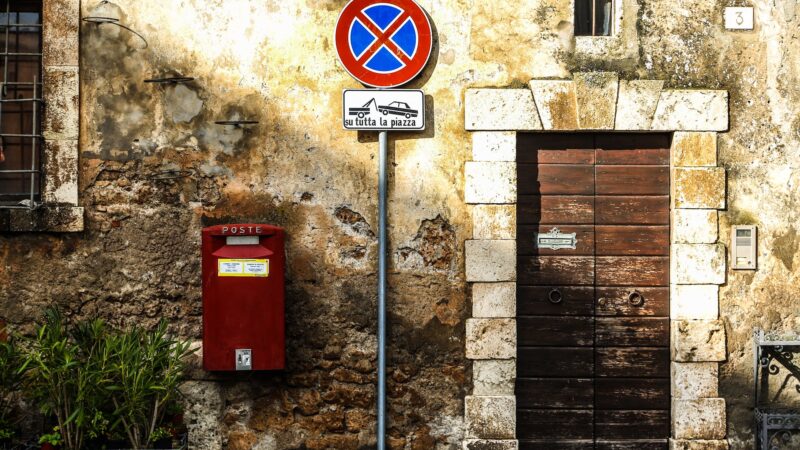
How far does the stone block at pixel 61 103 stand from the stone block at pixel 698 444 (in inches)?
174

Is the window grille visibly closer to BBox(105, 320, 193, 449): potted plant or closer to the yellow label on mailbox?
BBox(105, 320, 193, 449): potted plant

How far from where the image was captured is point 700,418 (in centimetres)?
577

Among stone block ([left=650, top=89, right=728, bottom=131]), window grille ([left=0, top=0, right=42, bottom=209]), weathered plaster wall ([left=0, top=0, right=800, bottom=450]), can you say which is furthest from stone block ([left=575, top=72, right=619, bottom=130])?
window grille ([left=0, top=0, right=42, bottom=209])

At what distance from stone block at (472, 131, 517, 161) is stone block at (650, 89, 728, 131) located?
3.09 feet

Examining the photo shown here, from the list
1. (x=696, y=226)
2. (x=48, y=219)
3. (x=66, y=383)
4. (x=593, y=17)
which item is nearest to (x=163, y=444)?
(x=66, y=383)

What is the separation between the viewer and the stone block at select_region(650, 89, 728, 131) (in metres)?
5.77

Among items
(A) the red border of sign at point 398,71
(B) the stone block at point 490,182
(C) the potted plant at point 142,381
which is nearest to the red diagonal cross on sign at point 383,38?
(A) the red border of sign at point 398,71

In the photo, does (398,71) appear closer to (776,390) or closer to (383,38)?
(383,38)

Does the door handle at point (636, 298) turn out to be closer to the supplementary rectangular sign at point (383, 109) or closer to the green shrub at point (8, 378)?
the supplementary rectangular sign at point (383, 109)

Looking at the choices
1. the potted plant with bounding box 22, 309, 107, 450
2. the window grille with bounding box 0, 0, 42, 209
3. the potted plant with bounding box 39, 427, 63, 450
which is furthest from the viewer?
the window grille with bounding box 0, 0, 42, 209

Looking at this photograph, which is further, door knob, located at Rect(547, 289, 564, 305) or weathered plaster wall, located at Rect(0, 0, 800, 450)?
door knob, located at Rect(547, 289, 564, 305)

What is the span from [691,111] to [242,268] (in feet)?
10.1

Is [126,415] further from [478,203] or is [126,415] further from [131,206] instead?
[478,203]

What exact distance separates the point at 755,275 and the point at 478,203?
191 cm
